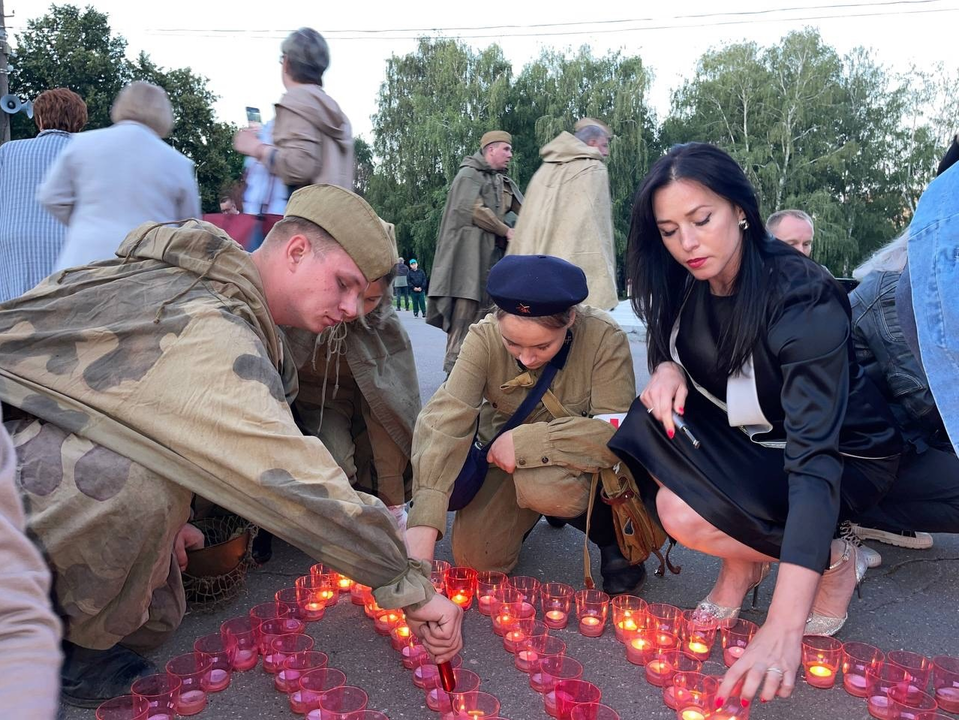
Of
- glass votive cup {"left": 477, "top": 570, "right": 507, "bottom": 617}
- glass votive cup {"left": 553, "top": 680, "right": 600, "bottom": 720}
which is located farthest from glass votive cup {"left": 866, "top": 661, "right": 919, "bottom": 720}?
glass votive cup {"left": 477, "top": 570, "right": 507, "bottom": 617}

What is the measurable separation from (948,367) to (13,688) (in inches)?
60.7

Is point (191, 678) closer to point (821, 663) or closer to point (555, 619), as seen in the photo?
point (555, 619)

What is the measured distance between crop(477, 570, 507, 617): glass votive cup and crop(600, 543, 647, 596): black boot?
404 millimetres

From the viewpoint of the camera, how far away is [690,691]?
2.29 metres

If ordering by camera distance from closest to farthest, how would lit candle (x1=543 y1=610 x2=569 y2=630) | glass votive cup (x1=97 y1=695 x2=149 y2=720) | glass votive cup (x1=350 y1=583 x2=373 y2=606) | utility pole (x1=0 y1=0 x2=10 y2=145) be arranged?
glass votive cup (x1=97 y1=695 x2=149 y2=720) → lit candle (x1=543 y1=610 x2=569 y2=630) → glass votive cup (x1=350 y1=583 x2=373 y2=606) → utility pole (x1=0 y1=0 x2=10 y2=145)

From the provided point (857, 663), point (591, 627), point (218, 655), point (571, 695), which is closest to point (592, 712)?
point (571, 695)

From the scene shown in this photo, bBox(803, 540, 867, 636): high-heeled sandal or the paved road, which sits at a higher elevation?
BBox(803, 540, 867, 636): high-heeled sandal

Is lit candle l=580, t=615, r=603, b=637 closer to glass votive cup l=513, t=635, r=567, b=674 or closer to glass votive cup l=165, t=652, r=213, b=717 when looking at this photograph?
glass votive cup l=513, t=635, r=567, b=674

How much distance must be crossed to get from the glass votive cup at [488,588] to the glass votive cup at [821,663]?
1.04 metres

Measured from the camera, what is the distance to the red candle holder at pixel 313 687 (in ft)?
7.26

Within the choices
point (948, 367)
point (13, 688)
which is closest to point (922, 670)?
point (948, 367)

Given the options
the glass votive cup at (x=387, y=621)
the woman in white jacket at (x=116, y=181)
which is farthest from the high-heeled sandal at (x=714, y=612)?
the woman in white jacket at (x=116, y=181)

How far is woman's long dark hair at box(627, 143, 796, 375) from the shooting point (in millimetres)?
2348

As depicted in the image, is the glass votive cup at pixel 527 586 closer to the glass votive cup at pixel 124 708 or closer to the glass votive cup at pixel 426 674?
the glass votive cup at pixel 426 674
